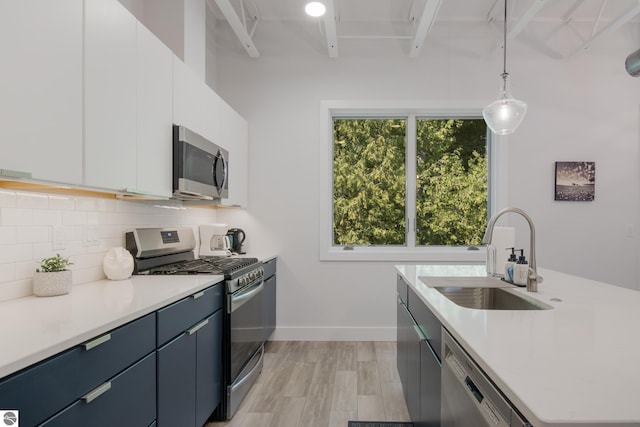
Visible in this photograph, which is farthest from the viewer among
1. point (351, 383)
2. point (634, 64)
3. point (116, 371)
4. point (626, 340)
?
point (351, 383)

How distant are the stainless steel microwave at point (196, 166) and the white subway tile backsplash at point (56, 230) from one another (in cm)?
37

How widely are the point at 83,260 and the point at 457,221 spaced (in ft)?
11.3

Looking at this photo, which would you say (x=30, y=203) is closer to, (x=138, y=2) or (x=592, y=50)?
(x=138, y=2)

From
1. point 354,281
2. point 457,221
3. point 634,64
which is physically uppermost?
point 634,64

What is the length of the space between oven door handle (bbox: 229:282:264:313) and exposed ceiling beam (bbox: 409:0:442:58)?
8.10 feet

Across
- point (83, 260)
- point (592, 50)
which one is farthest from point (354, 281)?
point (592, 50)

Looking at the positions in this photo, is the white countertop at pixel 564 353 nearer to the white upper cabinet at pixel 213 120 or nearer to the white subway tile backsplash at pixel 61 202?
the white subway tile backsplash at pixel 61 202

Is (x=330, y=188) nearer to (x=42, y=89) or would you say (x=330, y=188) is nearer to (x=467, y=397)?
(x=42, y=89)

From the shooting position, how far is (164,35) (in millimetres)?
2654

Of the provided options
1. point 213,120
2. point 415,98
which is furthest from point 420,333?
point 415,98

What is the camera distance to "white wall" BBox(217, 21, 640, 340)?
12.5 feet

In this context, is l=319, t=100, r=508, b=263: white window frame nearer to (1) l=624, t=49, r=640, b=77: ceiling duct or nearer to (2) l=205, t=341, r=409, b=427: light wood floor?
(2) l=205, t=341, r=409, b=427: light wood floor

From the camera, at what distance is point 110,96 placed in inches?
66.6

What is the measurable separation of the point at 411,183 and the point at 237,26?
2253 mm
